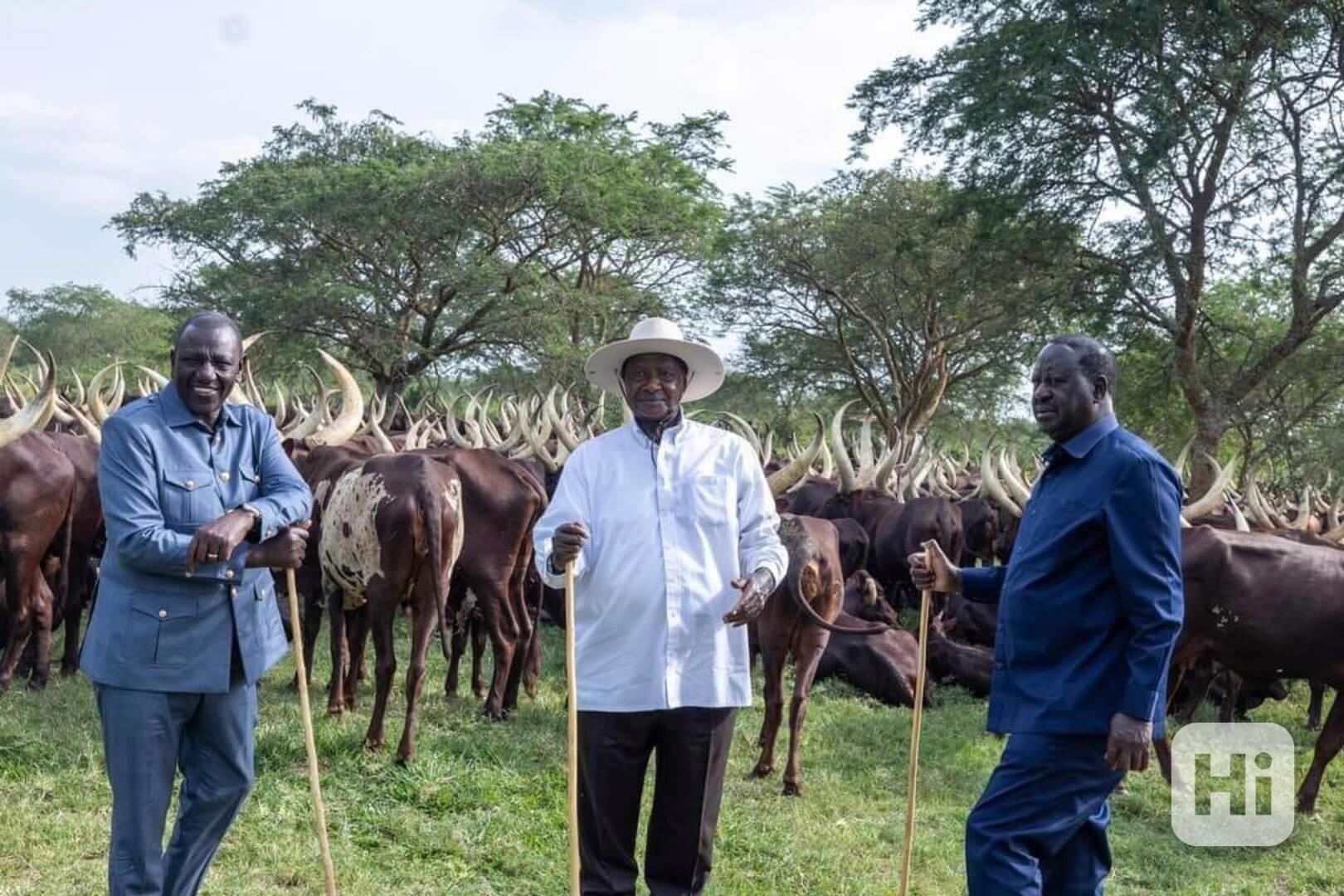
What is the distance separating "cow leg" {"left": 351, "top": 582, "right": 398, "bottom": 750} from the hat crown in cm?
301

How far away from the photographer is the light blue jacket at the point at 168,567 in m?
3.36

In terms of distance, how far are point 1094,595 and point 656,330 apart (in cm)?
146

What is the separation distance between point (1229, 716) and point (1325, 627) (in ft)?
6.24

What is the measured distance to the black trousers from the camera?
143 inches

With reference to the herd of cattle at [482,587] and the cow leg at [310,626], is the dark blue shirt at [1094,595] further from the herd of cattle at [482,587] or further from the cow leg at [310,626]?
the cow leg at [310,626]

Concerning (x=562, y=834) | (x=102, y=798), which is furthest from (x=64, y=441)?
(x=562, y=834)

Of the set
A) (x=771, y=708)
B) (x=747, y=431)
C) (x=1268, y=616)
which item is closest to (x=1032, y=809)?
(x=771, y=708)

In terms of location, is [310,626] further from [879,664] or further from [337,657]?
[879,664]

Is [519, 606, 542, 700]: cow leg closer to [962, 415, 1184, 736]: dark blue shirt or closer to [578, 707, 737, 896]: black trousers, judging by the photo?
[578, 707, 737, 896]: black trousers

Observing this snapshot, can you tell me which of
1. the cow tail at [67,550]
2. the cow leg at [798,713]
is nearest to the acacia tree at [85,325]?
the cow tail at [67,550]

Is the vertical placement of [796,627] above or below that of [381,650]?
above

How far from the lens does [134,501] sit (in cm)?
336

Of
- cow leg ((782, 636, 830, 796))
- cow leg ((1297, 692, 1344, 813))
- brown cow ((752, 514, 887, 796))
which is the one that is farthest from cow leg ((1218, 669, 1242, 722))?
cow leg ((782, 636, 830, 796))

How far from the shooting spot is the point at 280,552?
3.47 metres
